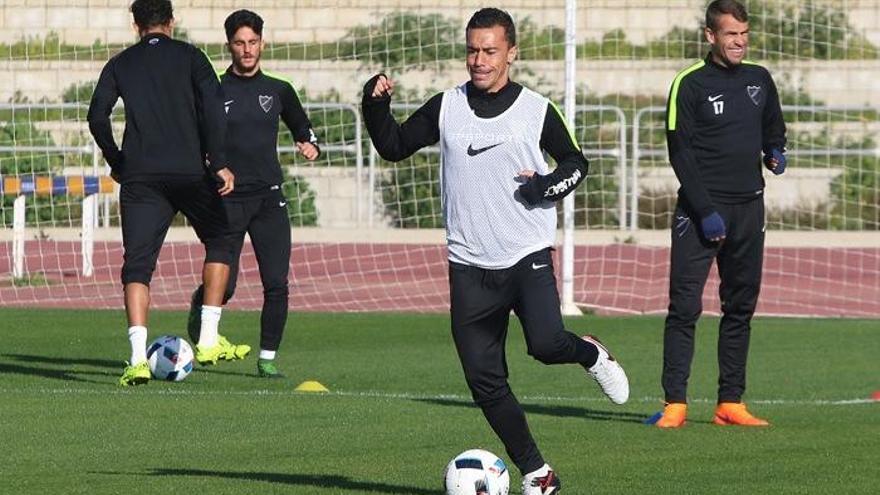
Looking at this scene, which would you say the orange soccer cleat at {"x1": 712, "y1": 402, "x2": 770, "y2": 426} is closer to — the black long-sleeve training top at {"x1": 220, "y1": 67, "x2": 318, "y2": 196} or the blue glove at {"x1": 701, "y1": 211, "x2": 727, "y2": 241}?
the blue glove at {"x1": 701, "y1": 211, "x2": 727, "y2": 241}

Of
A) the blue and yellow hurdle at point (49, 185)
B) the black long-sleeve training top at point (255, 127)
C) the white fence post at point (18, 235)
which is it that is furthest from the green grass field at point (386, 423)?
the blue and yellow hurdle at point (49, 185)

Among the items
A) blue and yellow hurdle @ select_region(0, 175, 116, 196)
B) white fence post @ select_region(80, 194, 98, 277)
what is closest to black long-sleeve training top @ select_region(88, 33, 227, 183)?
blue and yellow hurdle @ select_region(0, 175, 116, 196)

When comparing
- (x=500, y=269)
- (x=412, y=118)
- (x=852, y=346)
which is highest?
(x=412, y=118)

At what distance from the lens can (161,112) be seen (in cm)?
1177

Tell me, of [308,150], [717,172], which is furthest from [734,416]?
[308,150]

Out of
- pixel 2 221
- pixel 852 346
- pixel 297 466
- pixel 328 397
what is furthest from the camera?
pixel 2 221

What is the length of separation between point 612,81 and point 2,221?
9.96 m

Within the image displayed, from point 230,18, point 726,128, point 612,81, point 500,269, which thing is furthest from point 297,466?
point 612,81

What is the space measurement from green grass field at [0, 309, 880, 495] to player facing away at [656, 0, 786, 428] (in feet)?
1.29

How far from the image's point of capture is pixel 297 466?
8.73 metres

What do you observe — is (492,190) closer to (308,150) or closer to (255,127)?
(308,150)

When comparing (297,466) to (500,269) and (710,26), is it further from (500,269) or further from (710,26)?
(710,26)

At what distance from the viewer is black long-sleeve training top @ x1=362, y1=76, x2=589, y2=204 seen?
7.92 metres

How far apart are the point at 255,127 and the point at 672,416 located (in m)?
3.61
